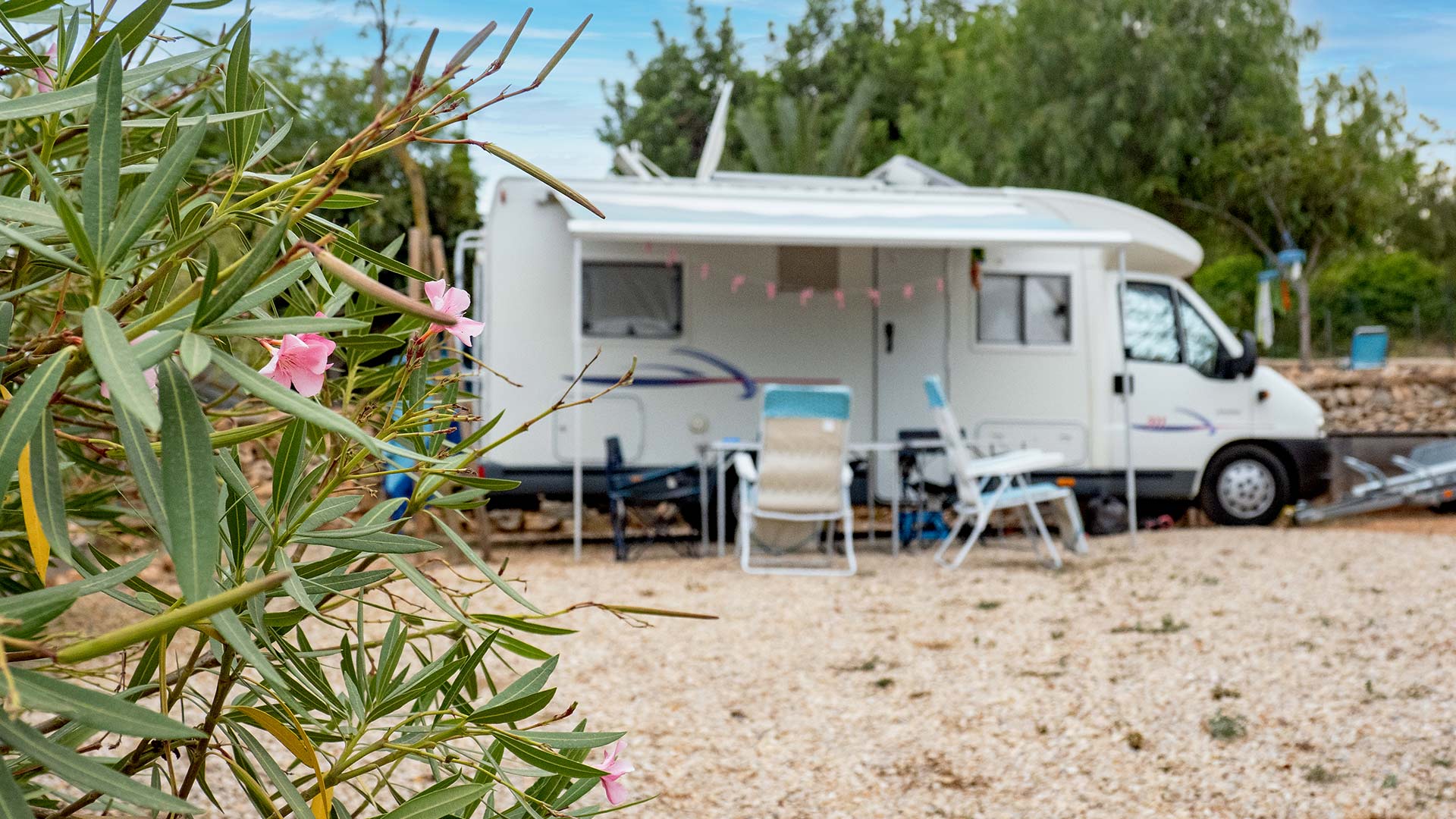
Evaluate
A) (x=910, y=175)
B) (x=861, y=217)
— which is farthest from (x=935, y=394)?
(x=910, y=175)

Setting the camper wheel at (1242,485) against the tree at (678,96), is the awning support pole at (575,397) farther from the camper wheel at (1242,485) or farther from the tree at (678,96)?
the tree at (678,96)

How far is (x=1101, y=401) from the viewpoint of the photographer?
27.3ft

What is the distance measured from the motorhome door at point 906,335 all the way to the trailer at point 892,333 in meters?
0.01

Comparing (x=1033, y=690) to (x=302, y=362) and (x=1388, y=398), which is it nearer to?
(x=302, y=362)

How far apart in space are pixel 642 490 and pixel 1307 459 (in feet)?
15.0

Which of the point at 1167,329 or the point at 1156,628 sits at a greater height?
the point at 1167,329

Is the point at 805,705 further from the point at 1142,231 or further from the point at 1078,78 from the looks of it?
the point at 1078,78

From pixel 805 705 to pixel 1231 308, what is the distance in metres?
20.1

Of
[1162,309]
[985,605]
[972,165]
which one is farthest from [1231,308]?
[985,605]

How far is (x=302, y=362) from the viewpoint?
0.84m

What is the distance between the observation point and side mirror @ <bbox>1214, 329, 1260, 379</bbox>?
833 centimetres

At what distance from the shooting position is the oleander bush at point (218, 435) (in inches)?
24.9

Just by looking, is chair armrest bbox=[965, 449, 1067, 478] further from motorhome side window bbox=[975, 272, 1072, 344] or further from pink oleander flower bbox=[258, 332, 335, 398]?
pink oleander flower bbox=[258, 332, 335, 398]

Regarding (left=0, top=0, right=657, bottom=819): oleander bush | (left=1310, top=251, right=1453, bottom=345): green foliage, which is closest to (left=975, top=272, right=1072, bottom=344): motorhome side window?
(left=0, top=0, right=657, bottom=819): oleander bush
